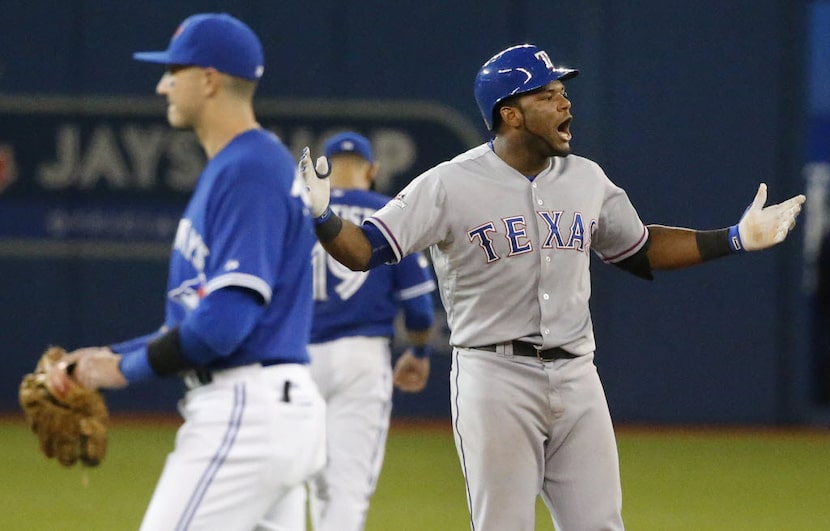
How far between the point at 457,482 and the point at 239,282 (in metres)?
6.01

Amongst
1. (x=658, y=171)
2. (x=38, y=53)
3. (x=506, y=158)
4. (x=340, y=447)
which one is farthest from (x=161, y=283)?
(x=506, y=158)

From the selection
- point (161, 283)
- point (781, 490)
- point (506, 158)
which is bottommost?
point (781, 490)

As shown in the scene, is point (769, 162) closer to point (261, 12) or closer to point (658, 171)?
point (658, 171)

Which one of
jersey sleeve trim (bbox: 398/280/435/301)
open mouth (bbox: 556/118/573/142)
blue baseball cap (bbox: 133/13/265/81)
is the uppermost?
blue baseball cap (bbox: 133/13/265/81)

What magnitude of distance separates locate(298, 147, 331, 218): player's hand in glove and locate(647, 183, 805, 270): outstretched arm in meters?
1.36

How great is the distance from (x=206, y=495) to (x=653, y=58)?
387 inches

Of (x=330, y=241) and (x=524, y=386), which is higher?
(x=330, y=241)

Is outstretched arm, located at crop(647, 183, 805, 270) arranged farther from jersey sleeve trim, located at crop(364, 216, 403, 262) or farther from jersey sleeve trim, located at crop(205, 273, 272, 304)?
jersey sleeve trim, located at crop(205, 273, 272, 304)

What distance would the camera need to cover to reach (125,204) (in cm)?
1266

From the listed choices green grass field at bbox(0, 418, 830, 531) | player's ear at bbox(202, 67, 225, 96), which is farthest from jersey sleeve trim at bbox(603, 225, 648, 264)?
green grass field at bbox(0, 418, 830, 531)

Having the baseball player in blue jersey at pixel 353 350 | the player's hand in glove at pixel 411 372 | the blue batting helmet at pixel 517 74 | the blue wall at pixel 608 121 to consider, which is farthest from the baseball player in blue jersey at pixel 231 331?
the blue wall at pixel 608 121

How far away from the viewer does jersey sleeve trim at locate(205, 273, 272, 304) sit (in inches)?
134

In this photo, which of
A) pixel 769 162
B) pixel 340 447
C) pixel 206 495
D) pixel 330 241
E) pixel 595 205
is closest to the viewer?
pixel 206 495

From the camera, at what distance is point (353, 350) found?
6254mm
